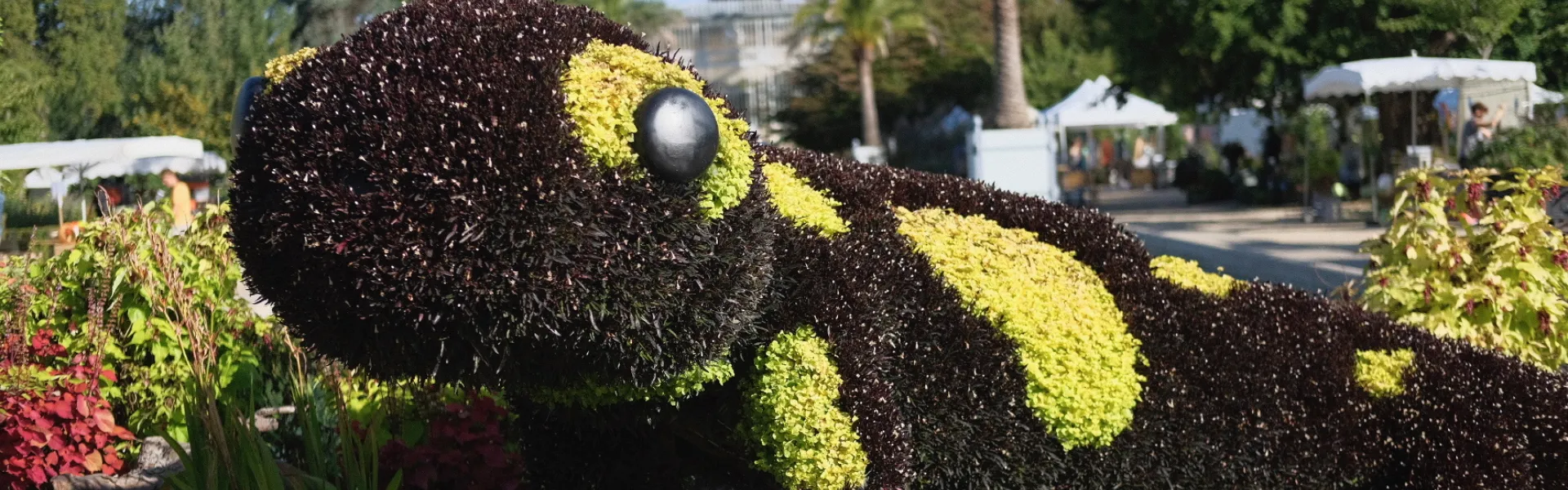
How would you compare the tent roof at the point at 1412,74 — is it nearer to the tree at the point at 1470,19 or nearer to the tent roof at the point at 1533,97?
the tent roof at the point at 1533,97

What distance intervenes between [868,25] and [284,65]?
121ft

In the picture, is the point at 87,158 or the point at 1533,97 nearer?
the point at 87,158

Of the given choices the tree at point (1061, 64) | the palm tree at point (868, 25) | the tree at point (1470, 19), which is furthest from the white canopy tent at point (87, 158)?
the tree at point (1061, 64)

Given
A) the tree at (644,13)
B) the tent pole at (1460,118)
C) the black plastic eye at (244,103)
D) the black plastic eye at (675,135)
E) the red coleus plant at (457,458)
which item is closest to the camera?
the black plastic eye at (675,135)

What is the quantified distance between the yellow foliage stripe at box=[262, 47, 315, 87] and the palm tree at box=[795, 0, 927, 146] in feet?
116

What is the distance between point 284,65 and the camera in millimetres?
2803

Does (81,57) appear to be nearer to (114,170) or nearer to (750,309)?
(114,170)

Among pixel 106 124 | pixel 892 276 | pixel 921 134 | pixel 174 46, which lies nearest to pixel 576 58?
pixel 892 276

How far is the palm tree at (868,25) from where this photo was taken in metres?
38.4

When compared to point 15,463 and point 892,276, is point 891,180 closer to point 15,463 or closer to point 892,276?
point 892,276


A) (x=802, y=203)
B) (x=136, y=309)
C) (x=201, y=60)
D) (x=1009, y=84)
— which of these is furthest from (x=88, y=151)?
(x=1009, y=84)

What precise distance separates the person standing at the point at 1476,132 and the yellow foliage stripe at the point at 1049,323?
1204 centimetres

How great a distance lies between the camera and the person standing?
13820 millimetres

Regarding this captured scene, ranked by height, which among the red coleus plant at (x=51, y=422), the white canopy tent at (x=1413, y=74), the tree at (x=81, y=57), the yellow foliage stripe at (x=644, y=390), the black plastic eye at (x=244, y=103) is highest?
the tree at (x=81, y=57)
